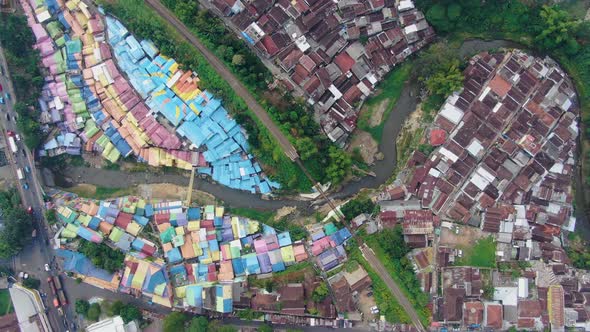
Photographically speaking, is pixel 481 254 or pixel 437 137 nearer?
pixel 481 254

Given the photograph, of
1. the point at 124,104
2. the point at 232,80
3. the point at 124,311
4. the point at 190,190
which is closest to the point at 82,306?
the point at 124,311

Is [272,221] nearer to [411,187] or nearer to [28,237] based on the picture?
[411,187]

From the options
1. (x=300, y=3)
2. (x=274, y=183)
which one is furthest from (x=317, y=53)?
(x=274, y=183)

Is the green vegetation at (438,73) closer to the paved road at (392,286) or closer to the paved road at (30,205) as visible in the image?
the paved road at (392,286)

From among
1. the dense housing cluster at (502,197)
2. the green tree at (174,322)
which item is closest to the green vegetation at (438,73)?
the dense housing cluster at (502,197)

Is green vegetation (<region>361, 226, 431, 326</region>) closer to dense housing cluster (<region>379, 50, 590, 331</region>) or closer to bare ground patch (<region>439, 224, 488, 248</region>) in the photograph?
dense housing cluster (<region>379, 50, 590, 331</region>)

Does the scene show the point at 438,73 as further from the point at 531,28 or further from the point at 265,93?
the point at 265,93
